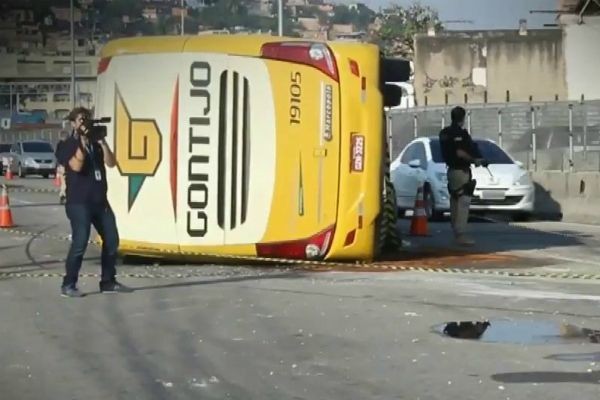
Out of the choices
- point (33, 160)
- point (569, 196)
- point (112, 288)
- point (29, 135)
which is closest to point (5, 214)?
point (112, 288)

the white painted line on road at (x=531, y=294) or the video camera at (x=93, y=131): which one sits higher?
the video camera at (x=93, y=131)

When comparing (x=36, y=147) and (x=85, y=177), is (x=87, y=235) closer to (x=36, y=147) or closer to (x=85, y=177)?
(x=85, y=177)

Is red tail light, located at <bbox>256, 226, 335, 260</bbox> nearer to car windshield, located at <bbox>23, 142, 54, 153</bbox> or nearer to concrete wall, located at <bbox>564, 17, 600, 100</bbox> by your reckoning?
car windshield, located at <bbox>23, 142, 54, 153</bbox>

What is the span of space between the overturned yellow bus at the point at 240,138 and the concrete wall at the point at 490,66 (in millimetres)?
51777

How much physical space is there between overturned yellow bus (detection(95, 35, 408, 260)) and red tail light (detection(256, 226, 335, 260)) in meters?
0.01

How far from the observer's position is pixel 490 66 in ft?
225

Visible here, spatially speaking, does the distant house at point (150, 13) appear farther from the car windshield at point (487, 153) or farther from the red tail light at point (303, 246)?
the red tail light at point (303, 246)

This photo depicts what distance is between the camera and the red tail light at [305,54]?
14.4 m

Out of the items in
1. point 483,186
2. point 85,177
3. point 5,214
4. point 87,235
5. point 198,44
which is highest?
point 198,44

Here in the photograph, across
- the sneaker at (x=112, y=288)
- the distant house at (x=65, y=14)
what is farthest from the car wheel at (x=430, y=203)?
the distant house at (x=65, y=14)

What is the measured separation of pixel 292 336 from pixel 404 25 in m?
88.9

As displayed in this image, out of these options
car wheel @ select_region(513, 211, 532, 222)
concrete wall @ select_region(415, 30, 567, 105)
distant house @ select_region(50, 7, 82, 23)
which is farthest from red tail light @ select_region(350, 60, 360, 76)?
distant house @ select_region(50, 7, 82, 23)

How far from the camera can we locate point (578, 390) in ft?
26.6

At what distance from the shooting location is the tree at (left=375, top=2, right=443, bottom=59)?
300 feet
